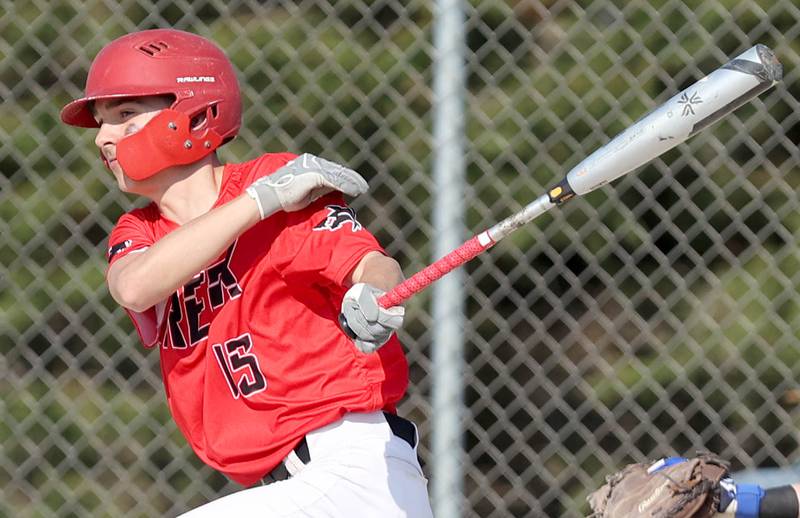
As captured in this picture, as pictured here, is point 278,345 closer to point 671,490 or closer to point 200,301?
point 200,301

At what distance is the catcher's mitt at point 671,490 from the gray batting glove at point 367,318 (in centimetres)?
100

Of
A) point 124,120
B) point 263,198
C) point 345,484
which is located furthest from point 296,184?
point 345,484

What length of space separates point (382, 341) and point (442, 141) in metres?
1.68

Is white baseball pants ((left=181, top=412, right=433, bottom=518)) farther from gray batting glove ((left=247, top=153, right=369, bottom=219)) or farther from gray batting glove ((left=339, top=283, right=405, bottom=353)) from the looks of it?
gray batting glove ((left=247, top=153, right=369, bottom=219))

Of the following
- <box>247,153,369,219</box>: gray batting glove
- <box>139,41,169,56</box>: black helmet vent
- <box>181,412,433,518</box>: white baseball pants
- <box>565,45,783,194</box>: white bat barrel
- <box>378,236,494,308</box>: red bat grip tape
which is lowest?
<box>181,412,433,518</box>: white baseball pants

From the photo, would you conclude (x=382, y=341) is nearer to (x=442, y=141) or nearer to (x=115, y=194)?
(x=442, y=141)

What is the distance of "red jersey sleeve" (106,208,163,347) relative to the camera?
9.95 ft

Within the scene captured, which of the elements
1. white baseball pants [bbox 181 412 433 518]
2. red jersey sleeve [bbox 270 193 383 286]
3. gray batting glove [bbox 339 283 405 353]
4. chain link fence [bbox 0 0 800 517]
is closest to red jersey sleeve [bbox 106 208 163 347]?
red jersey sleeve [bbox 270 193 383 286]

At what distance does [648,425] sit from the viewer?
176 inches

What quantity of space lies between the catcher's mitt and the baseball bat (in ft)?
2.86

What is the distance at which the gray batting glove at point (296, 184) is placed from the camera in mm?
2809

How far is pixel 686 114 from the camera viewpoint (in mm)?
2721

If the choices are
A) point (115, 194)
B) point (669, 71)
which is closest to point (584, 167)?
point (669, 71)

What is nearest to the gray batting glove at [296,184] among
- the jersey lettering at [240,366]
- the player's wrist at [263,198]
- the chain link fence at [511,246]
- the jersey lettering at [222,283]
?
the player's wrist at [263,198]
